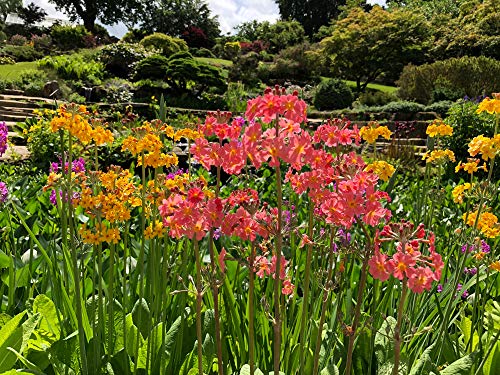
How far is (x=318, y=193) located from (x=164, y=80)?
16.4m

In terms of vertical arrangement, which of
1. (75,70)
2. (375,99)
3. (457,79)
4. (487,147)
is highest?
(75,70)

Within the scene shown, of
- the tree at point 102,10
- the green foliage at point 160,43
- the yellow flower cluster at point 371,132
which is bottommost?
the yellow flower cluster at point 371,132

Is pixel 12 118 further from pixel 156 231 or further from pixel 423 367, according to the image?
pixel 423 367

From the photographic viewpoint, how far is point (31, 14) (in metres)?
39.8

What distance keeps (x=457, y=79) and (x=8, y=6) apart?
1369 inches

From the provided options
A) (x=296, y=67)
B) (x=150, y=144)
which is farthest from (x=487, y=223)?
(x=296, y=67)

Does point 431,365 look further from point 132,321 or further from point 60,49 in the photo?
point 60,49

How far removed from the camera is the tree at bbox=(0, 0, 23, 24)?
122ft

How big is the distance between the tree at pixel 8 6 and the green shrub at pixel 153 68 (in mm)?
25923

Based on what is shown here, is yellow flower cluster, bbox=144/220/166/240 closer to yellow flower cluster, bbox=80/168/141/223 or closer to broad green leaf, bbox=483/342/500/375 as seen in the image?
yellow flower cluster, bbox=80/168/141/223

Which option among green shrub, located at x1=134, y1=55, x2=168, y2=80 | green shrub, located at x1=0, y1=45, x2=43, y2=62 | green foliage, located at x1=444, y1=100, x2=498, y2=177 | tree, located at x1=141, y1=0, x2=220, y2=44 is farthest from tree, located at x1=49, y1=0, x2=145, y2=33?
green foliage, located at x1=444, y1=100, x2=498, y2=177

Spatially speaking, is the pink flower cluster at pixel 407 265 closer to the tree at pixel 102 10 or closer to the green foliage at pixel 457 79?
the green foliage at pixel 457 79

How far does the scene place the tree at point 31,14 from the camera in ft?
129

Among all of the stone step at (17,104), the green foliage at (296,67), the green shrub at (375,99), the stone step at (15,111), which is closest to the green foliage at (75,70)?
the stone step at (17,104)
